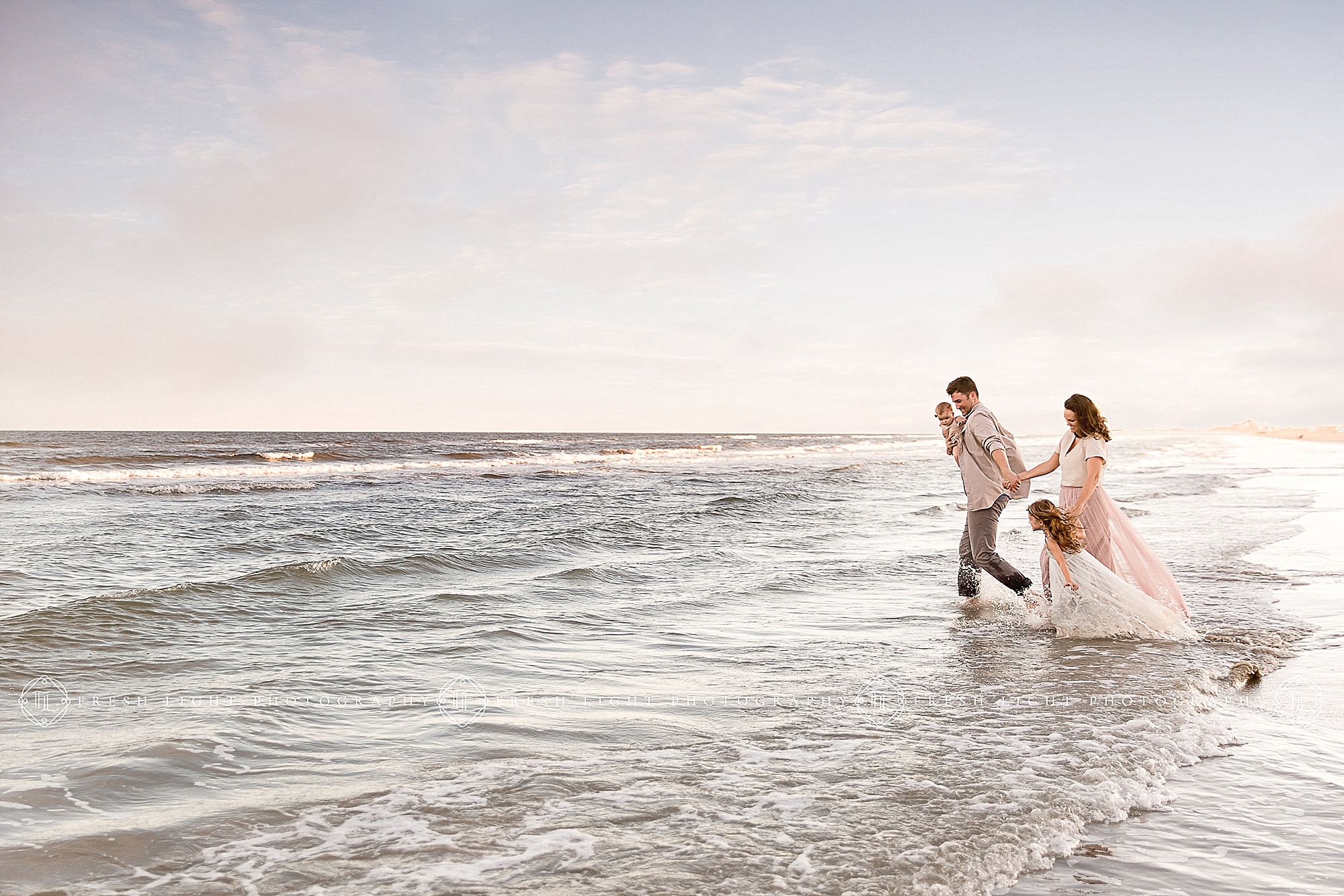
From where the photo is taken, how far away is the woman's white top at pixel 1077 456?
6.48 m

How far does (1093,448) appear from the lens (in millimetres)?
6484

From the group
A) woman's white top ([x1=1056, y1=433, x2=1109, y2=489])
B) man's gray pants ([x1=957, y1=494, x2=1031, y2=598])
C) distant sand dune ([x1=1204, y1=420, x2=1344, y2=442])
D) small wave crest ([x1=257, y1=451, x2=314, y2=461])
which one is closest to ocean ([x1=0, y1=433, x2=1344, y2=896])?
man's gray pants ([x1=957, y1=494, x2=1031, y2=598])

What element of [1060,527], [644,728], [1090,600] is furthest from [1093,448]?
[644,728]

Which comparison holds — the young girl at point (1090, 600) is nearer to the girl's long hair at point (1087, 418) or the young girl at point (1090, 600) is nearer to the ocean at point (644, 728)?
the ocean at point (644, 728)

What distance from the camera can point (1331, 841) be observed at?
3.04 metres

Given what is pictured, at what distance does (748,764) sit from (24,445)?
55468 millimetres

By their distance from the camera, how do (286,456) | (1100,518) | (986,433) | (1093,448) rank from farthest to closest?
(286,456)
(986,433)
(1100,518)
(1093,448)

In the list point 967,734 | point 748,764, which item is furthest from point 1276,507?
point 748,764

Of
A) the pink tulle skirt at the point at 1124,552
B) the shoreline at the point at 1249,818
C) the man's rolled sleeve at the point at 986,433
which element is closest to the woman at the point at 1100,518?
the pink tulle skirt at the point at 1124,552

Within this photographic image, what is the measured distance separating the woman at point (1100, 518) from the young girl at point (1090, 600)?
0.53 ft

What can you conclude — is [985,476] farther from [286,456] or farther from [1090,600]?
[286,456]

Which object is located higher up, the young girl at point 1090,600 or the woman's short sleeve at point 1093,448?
the woman's short sleeve at point 1093,448

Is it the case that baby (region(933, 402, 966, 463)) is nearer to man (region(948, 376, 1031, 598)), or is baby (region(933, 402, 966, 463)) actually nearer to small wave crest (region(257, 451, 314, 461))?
man (region(948, 376, 1031, 598))

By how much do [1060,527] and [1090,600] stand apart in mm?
598
